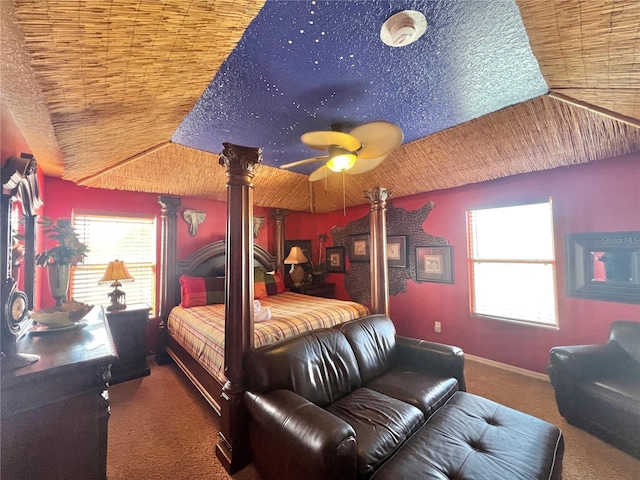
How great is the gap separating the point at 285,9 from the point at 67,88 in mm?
1208

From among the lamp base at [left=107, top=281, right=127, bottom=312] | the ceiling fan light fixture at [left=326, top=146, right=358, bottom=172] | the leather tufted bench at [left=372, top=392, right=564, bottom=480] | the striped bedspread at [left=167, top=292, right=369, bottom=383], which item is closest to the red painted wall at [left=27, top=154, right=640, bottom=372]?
the lamp base at [left=107, top=281, right=127, bottom=312]

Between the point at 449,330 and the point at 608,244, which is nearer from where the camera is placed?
the point at 608,244

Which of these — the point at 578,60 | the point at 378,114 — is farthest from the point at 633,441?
the point at 378,114

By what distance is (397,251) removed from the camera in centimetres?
406

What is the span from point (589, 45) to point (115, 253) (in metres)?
4.66

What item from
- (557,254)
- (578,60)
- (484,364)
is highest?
(578,60)

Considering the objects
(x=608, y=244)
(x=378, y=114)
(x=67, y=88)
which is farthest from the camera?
(x=608, y=244)

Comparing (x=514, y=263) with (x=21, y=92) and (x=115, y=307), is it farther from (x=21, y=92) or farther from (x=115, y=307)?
(x=115, y=307)

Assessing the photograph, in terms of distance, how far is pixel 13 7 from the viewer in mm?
881

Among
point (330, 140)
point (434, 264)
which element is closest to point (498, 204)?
point (434, 264)

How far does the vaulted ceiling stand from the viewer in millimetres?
1130

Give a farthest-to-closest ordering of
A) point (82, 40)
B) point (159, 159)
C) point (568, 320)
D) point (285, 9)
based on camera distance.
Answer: point (159, 159) → point (568, 320) → point (285, 9) → point (82, 40)

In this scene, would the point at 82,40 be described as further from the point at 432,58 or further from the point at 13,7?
the point at 432,58

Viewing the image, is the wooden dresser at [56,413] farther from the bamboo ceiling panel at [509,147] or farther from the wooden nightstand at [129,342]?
the bamboo ceiling panel at [509,147]
